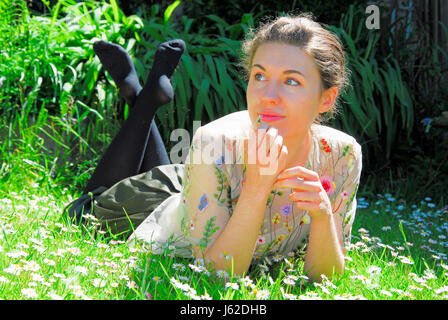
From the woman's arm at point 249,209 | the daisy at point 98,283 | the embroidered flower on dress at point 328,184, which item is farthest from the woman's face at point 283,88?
the daisy at point 98,283

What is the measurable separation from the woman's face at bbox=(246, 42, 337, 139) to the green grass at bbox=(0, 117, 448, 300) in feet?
1.66

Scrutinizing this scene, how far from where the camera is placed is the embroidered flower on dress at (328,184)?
6.56 ft

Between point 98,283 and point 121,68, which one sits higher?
point 121,68

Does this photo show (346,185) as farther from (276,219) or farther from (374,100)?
(374,100)

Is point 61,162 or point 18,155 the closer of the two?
point 18,155

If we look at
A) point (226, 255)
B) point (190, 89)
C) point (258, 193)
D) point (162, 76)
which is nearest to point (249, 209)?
point (258, 193)

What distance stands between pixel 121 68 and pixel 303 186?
1.84 m

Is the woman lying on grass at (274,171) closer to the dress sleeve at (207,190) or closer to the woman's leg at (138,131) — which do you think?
the dress sleeve at (207,190)

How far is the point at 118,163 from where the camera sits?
2.60m

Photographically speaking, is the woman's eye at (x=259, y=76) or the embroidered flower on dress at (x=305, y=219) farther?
the embroidered flower on dress at (x=305, y=219)

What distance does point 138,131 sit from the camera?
2.62 metres

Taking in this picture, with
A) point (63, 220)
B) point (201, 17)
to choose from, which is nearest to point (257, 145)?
point (63, 220)
